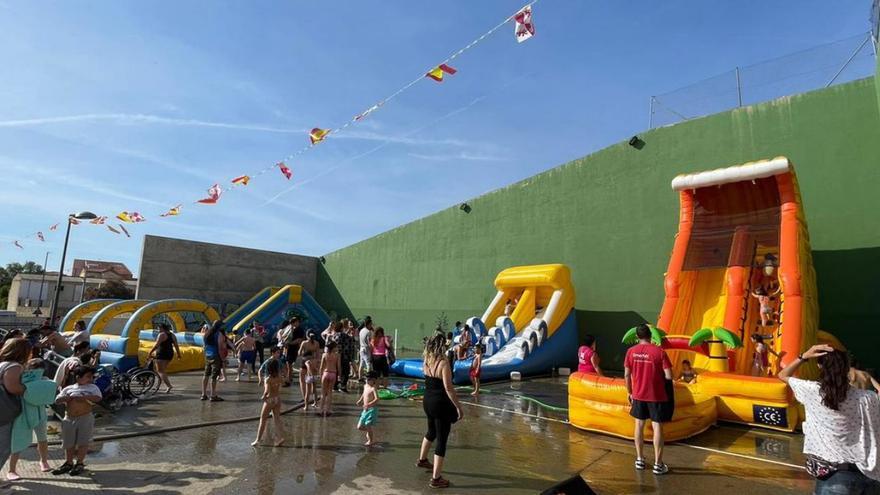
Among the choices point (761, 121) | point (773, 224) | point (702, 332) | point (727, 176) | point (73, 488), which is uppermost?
point (761, 121)

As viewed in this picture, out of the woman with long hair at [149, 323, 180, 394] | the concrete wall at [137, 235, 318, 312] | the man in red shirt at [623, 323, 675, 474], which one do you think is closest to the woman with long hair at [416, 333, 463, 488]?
the man in red shirt at [623, 323, 675, 474]

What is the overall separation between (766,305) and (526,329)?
585cm

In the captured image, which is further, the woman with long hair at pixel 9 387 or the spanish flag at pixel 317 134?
the spanish flag at pixel 317 134

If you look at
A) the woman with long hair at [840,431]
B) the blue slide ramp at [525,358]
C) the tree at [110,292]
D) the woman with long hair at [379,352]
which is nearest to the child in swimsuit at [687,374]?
the blue slide ramp at [525,358]

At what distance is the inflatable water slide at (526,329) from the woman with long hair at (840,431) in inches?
360

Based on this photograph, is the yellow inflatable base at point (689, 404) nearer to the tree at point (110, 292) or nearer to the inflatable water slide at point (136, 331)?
the inflatable water slide at point (136, 331)

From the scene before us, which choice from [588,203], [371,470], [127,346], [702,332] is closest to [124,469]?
[371,470]

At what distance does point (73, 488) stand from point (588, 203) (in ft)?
49.0

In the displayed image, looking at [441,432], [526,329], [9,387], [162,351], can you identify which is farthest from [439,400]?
[526,329]

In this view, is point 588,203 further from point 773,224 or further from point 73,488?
point 73,488

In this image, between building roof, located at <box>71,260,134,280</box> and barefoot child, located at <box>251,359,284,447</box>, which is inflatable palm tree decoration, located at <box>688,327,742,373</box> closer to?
barefoot child, located at <box>251,359,284,447</box>

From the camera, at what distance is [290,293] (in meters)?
21.0

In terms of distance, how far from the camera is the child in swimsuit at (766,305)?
10.1 metres

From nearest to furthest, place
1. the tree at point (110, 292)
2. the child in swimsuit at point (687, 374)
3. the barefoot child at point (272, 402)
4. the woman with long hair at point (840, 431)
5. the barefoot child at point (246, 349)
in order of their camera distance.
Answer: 1. the woman with long hair at point (840, 431)
2. the barefoot child at point (272, 402)
3. the child in swimsuit at point (687, 374)
4. the barefoot child at point (246, 349)
5. the tree at point (110, 292)
